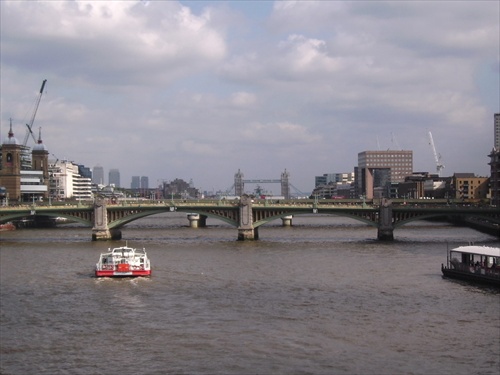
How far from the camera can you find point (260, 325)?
47.8m

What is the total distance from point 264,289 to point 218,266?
693 inches

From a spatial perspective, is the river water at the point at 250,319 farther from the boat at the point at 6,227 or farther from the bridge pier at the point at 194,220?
the bridge pier at the point at 194,220

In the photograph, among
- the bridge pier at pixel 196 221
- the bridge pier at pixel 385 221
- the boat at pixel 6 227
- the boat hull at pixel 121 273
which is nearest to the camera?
the boat hull at pixel 121 273

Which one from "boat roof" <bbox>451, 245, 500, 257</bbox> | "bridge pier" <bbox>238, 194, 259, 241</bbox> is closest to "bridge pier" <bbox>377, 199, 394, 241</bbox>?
"bridge pier" <bbox>238, 194, 259, 241</bbox>

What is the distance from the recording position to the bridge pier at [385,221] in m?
114

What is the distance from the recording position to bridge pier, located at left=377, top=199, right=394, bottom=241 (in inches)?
4469

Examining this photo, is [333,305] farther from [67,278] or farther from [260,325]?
[67,278]

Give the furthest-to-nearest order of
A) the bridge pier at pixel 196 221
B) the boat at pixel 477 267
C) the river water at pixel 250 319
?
the bridge pier at pixel 196 221 < the boat at pixel 477 267 < the river water at pixel 250 319

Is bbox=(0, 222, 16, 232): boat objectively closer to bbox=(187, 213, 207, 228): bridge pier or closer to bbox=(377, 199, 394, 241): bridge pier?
bbox=(187, 213, 207, 228): bridge pier

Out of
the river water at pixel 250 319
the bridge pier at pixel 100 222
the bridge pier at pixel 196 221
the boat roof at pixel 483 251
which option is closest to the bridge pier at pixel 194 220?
the bridge pier at pixel 196 221

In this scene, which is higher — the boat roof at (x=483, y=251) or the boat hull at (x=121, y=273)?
the boat roof at (x=483, y=251)

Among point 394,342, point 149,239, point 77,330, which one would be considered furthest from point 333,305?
point 149,239

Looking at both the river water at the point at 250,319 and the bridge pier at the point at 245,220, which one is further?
the bridge pier at the point at 245,220

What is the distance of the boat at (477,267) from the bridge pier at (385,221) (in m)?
40.6
